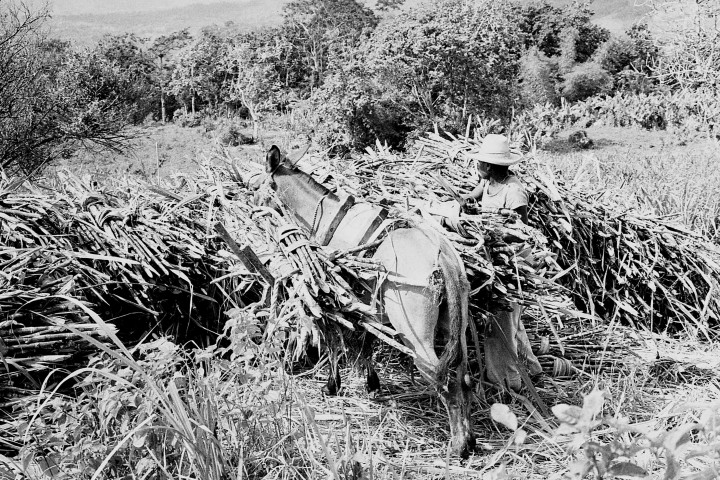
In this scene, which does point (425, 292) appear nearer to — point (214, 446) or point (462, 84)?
point (214, 446)

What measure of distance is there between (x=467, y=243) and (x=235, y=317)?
1.50 meters

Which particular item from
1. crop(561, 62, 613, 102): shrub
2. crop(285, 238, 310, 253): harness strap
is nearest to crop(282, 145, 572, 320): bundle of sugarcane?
crop(285, 238, 310, 253): harness strap

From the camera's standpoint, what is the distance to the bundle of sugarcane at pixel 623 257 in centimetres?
537

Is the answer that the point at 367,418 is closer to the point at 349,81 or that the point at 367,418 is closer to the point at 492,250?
the point at 492,250

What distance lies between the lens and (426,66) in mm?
20578

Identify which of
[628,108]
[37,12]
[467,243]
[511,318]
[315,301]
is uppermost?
[37,12]

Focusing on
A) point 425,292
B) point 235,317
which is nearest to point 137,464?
point 235,317

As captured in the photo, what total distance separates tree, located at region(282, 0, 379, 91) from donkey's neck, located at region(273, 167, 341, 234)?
127 ft

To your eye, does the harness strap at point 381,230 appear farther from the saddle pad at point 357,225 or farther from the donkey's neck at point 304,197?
the donkey's neck at point 304,197

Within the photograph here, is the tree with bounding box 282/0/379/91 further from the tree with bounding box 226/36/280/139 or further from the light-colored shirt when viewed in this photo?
the light-colored shirt

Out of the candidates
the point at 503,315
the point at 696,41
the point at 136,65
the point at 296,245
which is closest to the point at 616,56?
the point at 696,41

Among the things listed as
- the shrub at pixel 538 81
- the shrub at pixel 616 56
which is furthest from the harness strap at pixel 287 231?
the shrub at pixel 616 56

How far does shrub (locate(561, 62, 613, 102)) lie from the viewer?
3803 centimetres

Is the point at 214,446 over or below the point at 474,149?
below
